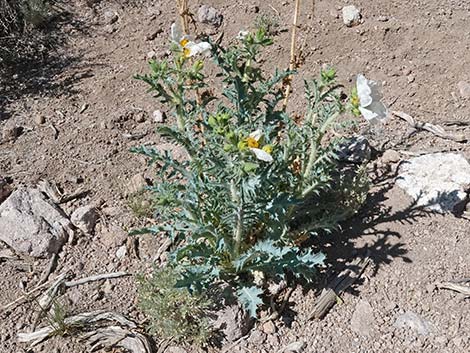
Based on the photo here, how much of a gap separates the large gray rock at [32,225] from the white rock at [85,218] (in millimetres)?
53

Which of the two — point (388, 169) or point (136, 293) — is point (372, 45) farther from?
point (136, 293)

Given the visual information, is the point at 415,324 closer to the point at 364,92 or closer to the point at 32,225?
the point at 364,92

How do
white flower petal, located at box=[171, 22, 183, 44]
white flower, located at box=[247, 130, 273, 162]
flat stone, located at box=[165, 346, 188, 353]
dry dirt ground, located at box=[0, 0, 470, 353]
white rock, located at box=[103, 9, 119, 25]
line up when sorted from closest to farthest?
white flower, located at box=[247, 130, 273, 162] < white flower petal, located at box=[171, 22, 183, 44] < flat stone, located at box=[165, 346, 188, 353] < dry dirt ground, located at box=[0, 0, 470, 353] < white rock, located at box=[103, 9, 119, 25]

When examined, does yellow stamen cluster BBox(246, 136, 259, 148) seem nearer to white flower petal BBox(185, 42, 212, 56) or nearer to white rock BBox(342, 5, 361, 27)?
white flower petal BBox(185, 42, 212, 56)

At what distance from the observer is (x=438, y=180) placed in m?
3.51

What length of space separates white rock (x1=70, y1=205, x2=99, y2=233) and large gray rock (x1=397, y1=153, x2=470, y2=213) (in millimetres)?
1874

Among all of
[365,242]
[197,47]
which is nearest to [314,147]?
[197,47]

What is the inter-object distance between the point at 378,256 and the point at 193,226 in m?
1.12

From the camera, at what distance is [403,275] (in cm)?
318

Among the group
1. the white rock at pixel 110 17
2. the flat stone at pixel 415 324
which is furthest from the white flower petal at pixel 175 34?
the white rock at pixel 110 17

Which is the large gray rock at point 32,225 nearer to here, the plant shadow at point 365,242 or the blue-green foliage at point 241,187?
the blue-green foliage at point 241,187

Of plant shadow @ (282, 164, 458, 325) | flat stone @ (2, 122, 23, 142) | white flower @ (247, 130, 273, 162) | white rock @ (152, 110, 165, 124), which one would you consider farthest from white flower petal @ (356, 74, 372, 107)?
flat stone @ (2, 122, 23, 142)

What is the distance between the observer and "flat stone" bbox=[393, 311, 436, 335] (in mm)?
2984

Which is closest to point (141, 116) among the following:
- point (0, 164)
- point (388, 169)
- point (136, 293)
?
point (0, 164)
